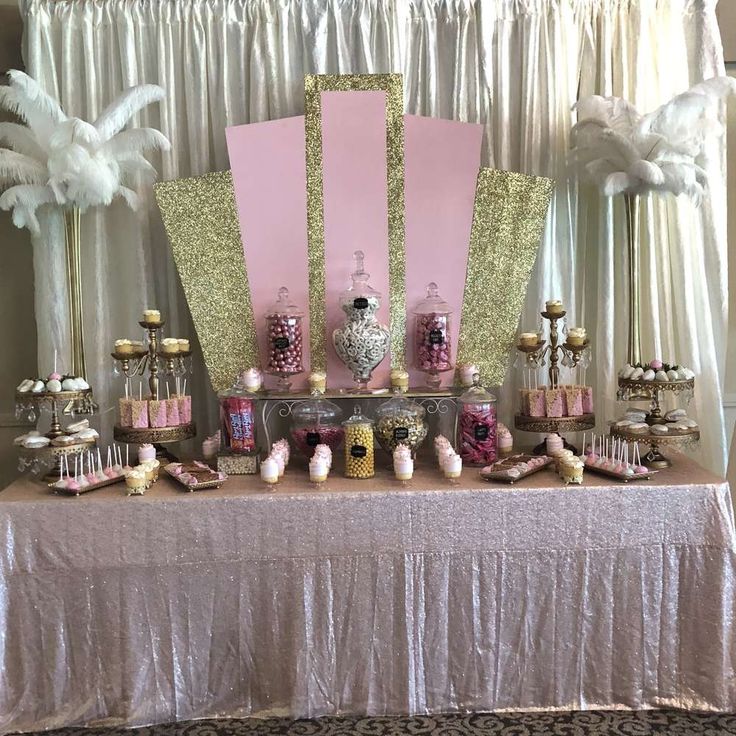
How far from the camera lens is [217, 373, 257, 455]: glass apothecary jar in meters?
2.32

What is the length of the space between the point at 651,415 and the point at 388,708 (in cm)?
120

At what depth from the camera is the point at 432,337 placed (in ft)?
8.26

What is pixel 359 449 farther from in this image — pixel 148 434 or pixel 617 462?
pixel 617 462

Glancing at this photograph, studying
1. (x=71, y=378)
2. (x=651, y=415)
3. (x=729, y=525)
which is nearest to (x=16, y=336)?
(x=71, y=378)

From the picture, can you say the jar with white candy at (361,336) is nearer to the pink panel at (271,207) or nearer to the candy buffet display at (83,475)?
the pink panel at (271,207)

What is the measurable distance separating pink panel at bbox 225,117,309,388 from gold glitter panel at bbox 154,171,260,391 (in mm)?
37

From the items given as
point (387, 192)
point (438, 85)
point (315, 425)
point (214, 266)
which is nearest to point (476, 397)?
point (315, 425)

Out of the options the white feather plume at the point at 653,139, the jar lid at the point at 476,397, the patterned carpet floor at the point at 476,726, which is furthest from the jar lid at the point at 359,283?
the patterned carpet floor at the point at 476,726

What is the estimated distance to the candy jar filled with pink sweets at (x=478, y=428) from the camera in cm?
234

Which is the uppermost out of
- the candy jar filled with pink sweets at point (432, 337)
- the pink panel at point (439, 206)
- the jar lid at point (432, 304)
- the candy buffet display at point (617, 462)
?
the pink panel at point (439, 206)

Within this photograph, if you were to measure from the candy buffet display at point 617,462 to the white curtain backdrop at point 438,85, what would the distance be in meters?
0.29

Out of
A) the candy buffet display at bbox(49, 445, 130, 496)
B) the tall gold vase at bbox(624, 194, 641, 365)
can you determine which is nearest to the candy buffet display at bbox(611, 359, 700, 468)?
the tall gold vase at bbox(624, 194, 641, 365)

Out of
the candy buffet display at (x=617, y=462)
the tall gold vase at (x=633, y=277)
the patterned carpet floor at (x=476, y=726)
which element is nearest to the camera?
the patterned carpet floor at (x=476, y=726)

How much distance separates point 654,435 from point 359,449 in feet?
2.96
